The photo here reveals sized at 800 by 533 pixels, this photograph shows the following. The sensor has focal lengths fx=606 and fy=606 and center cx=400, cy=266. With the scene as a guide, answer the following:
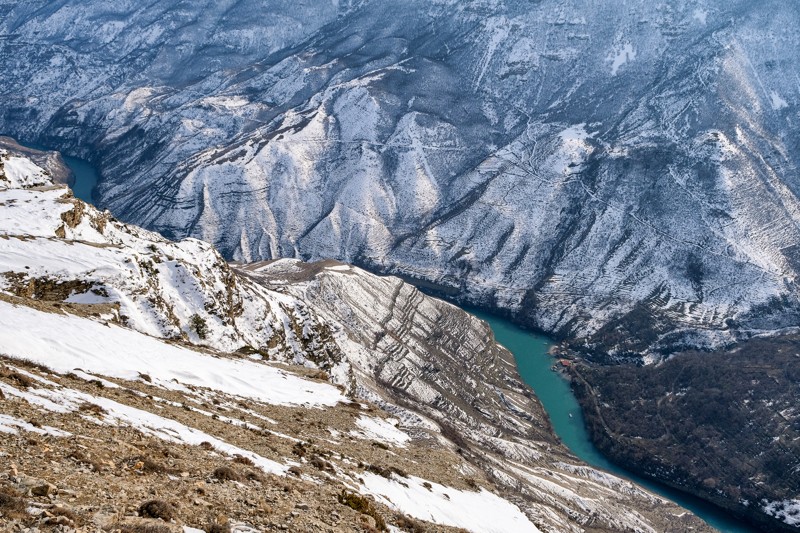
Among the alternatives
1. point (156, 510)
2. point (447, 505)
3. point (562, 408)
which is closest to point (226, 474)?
point (156, 510)

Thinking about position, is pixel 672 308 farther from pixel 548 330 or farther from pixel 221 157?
pixel 221 157

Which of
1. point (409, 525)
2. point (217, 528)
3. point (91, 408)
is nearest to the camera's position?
point (217, 528)

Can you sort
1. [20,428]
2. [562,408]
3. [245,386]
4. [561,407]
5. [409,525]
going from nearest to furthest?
[20,428] < [409,525] < [245,386] < [562,408] < [561,407]

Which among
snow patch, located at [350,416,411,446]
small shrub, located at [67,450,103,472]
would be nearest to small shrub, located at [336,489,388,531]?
small shrub, located at [67,450,103,472]

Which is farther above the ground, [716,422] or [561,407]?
[716,422]

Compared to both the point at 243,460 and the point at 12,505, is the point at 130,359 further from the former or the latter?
the point at 12,505

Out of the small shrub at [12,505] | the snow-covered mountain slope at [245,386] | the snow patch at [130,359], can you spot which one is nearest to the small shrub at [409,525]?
the snow-covered mountain slope at [245,386]

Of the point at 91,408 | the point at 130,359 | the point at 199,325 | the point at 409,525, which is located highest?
the point at 409,525

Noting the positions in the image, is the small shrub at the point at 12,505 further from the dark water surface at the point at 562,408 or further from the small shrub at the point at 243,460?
the dark water surface at the point at 562,408
